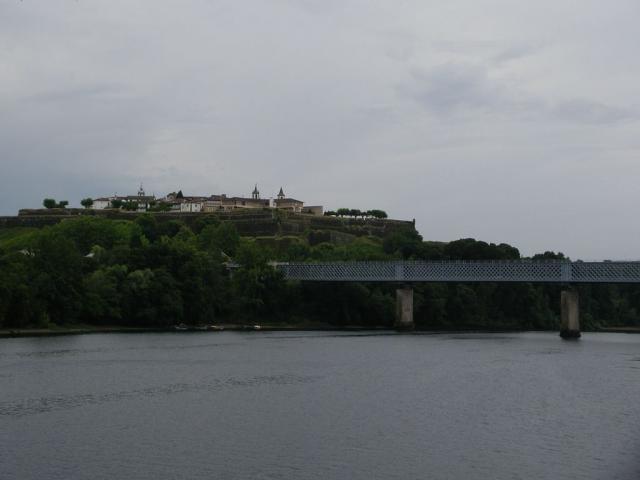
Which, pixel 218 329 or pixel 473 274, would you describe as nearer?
pixel 218 329

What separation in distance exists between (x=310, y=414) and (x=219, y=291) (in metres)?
76.7

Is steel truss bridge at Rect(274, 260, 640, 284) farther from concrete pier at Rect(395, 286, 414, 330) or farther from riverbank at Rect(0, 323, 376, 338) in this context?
riverbank at Rect(0, 323, 376, 338)

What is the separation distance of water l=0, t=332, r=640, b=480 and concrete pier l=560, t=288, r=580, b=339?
34.7 metres

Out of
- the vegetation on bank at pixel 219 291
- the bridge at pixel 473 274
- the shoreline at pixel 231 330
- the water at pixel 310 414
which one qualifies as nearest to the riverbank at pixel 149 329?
the shoreline at pixel 231 330

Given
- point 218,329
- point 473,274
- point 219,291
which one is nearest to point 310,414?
point 218,329

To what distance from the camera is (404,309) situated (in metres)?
133

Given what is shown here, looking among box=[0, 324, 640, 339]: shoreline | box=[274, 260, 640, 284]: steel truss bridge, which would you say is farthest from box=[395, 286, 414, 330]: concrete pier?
box=[274, 260, 640, 284]: steel truss bridge

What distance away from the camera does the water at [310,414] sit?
35.8m

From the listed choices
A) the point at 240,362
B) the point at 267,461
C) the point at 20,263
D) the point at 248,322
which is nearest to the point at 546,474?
the point at 267,461

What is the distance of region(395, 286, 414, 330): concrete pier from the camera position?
431ft

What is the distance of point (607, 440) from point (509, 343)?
63002mm

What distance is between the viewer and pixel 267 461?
36.3 m

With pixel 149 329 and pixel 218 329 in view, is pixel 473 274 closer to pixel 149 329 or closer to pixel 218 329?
pixel 218 329

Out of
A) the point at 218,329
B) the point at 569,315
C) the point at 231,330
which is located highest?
the point at 569,315
